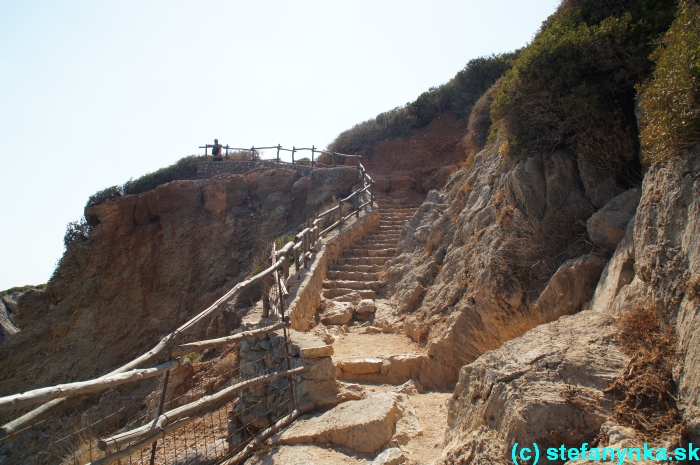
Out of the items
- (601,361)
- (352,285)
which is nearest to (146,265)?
(352,285)

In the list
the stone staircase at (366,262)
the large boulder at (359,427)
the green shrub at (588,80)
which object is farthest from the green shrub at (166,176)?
the large boulder at (359,427)

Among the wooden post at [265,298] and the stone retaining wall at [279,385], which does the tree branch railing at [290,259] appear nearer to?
the wooden post at [265,298]

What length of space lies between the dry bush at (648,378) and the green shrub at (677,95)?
1.26 metres

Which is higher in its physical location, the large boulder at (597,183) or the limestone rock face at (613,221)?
the large boulder at (597,183)

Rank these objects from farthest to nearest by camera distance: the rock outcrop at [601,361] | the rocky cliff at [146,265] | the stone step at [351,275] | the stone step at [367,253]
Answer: the rocky cliff at [146,265], the stone step at [367,253], the stone step at [351,275], the rock outcrop at [601,361]

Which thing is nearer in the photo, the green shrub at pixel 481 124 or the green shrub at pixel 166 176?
the green shrub at pixel 481 124

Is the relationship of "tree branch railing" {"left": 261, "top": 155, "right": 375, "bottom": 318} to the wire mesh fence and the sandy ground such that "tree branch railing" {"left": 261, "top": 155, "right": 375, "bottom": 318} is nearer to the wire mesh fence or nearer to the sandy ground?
the wire mesh fence

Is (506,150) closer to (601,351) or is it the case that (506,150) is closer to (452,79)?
(601,351)

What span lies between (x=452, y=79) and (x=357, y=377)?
18448mm

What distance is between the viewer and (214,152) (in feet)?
71.5

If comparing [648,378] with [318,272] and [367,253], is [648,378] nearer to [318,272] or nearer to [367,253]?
[318,272]

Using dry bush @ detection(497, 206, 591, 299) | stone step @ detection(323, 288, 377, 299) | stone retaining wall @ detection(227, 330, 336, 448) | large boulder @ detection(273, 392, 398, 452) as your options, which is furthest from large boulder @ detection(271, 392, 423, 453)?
stone step @ detection(323, 288, 377, 299)

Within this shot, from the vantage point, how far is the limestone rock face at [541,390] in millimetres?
2674

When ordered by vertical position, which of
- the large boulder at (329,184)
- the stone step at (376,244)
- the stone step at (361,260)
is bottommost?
the stone step at (361,260)
